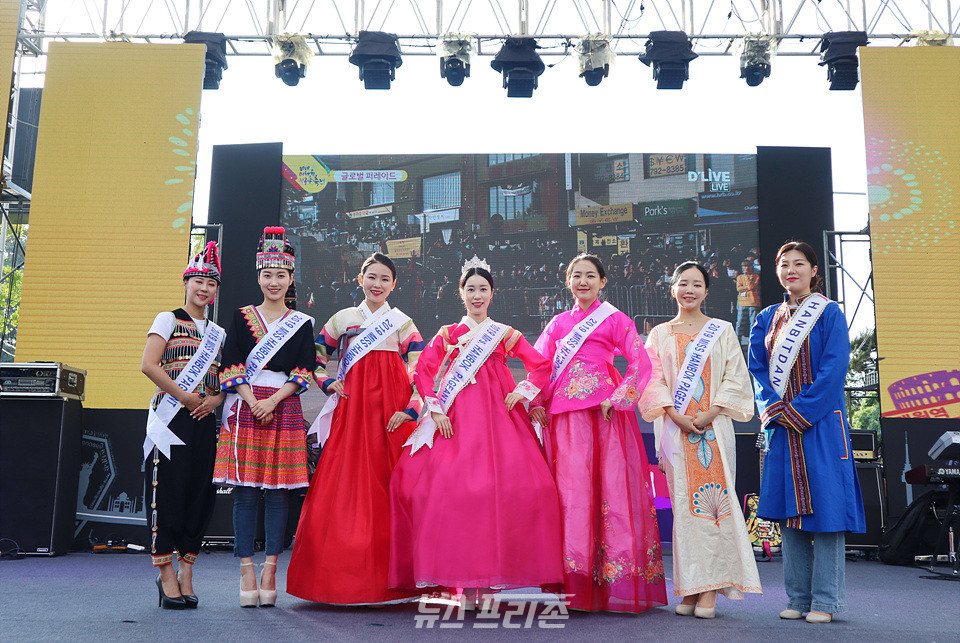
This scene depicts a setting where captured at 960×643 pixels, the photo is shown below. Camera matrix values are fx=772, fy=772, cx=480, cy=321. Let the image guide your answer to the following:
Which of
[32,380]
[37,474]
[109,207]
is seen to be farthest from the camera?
[109,207]

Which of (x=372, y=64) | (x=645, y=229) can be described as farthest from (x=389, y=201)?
(x=645, y=229)

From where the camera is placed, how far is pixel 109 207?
5.74 meters

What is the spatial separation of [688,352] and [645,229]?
3189 millimetres

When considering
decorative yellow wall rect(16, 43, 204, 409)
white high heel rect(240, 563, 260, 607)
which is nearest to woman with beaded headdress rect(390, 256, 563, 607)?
white high heel rect(240, 563, 260, 607)

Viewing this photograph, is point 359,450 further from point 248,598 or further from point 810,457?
point 810,457

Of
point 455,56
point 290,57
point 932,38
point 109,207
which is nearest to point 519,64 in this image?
point 455,56

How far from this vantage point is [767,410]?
110 inches

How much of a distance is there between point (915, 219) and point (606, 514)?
419 centimetres

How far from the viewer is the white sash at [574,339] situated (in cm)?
291

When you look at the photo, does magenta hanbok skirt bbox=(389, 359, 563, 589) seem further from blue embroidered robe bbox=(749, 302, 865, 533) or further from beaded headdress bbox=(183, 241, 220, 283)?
beaded headdress bbox=(183, 241, 220, 283)

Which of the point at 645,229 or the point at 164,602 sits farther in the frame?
the point at 645,229

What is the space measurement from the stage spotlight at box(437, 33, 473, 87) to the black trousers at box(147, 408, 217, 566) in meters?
4.13

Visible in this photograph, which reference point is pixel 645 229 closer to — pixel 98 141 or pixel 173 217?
pixel 173 217

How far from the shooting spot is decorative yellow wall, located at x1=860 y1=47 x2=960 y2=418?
543 cm
